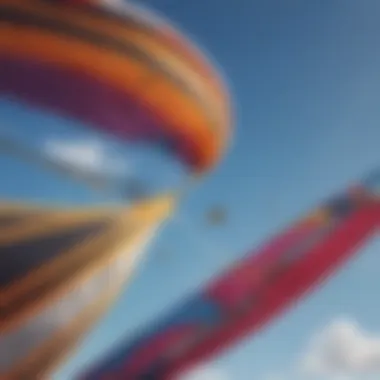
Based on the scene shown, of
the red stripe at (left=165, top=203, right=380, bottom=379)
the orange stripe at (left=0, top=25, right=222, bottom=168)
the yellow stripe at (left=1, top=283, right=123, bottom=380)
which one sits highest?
the orange stripe at (left=0, top=25, right=222, bottom=168)

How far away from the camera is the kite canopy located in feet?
5.02

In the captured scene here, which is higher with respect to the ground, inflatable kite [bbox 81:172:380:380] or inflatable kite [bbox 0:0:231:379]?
inflatable kite [bbox 0:0:231:379]

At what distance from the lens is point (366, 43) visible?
164cm

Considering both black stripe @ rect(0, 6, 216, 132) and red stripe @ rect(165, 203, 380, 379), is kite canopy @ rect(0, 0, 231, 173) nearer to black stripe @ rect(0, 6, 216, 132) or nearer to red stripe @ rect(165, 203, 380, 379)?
black stripe @ rect(0, 6, 216, 132)

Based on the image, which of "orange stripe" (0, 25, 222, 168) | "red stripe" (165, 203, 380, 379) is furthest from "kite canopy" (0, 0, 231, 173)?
"red stripe" (165, 203, 380, 379)

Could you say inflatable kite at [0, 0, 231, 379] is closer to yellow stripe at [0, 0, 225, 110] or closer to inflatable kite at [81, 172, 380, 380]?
yellow stripe at [0, 0, 225, 110]

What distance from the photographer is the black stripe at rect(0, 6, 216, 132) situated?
153cm

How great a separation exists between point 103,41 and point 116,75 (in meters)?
0.06

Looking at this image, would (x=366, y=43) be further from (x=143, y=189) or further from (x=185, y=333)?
(x=185, y=333)

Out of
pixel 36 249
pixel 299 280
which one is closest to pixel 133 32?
pixel 36 249

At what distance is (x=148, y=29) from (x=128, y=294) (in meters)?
0.45

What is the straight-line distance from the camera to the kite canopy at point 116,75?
5.02 feet

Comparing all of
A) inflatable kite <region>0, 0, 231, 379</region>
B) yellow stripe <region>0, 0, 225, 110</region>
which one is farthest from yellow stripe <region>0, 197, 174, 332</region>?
yellow stripe <region>0, 0, 225, 110</region>

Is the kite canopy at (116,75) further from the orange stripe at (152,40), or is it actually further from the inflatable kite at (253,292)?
the inflatable kite at (253,292)
